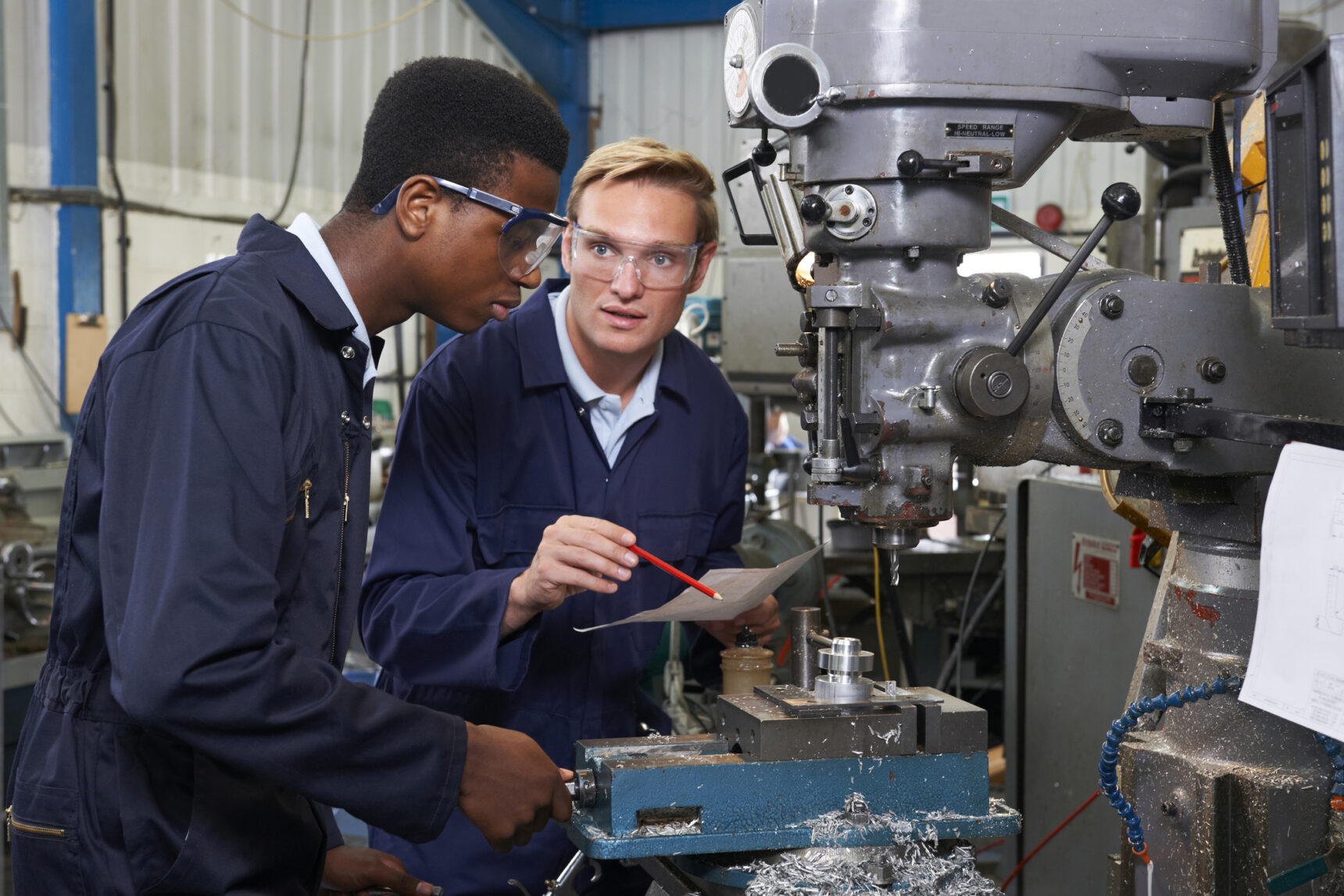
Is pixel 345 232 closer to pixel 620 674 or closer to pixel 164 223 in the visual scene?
pixel 620 674

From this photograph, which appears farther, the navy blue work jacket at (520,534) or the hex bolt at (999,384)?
the navy blue work jacket at (520,534)

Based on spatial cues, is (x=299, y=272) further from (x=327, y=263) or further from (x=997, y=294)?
(x=997, y=294)

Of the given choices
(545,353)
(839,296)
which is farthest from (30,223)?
(839,296)

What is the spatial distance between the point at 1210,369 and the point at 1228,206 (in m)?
0.19

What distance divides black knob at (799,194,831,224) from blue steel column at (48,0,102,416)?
3.12m

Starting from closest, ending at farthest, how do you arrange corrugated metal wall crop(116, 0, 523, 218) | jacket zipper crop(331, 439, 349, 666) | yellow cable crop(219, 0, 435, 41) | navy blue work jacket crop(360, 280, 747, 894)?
1. jacket zipper crop(331, 439, 349, 666)
2. navy blue work jacket crop(360, 280, 747, 894)
3. corrugated metal wall crop(116, 0, 523, 218)
4. yellow cable crop(219, 0, 435, 41)

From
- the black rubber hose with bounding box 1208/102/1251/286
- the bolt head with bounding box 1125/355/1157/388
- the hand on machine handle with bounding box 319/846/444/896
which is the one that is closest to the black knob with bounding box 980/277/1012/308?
the bolt head with bounding box 1125/355/1157/388

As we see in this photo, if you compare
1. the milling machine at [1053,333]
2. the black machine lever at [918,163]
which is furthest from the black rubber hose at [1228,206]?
the black machine lever at [918,163]

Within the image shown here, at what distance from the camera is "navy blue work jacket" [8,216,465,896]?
87 centimetres

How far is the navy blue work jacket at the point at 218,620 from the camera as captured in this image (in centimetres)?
87

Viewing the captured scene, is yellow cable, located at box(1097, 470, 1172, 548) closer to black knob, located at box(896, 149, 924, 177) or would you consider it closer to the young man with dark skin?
black knob, located at box(896, 149, 924, 177)

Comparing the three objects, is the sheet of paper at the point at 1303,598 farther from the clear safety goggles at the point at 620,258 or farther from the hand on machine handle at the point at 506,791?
the clear safety goggles at the point at 620,258

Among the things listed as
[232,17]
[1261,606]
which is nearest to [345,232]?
[1261,606]

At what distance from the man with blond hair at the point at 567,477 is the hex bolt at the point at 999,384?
0.50m
